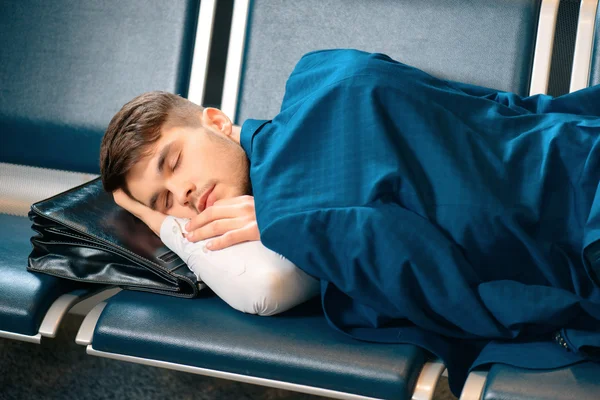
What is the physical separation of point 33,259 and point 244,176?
1.42 ft

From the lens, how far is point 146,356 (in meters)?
1.24

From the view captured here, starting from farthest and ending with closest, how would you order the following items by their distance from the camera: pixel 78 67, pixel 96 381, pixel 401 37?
pixel 78 67
pixel 401 37
pixel 96 381

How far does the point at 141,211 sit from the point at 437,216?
62 cm

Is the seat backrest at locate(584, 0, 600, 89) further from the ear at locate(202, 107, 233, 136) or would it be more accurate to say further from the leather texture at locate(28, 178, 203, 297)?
the leather texture at locate(28, 178, 203, 297)

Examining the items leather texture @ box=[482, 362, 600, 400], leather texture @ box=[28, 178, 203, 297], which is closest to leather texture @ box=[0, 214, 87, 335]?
leather texture @ box=[28, 178, 203, 297]

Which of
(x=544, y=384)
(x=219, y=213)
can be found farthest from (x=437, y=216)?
(x=219, y=213)

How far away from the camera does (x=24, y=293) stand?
1313 millimetres

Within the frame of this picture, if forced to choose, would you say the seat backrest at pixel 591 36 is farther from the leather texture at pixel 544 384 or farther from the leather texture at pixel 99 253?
the leather texture at pixel 99 253

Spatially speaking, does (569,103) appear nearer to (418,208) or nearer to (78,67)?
(418,208)

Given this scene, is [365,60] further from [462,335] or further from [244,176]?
[462,335]

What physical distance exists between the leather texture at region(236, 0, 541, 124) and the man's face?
0.52 meters

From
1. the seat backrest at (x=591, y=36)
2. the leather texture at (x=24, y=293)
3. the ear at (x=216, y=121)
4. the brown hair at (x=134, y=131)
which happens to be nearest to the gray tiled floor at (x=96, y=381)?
the leather texture at (x=24, y=293)

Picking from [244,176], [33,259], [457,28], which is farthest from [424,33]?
[33,259]

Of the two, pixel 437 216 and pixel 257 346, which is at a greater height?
pixel 437 216
